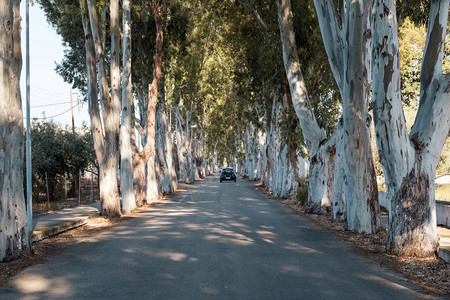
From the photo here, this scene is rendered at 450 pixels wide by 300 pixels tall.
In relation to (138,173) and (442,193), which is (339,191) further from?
(442,193)

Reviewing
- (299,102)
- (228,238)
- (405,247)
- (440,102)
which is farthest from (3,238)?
(299,102)

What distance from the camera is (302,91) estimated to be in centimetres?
1886

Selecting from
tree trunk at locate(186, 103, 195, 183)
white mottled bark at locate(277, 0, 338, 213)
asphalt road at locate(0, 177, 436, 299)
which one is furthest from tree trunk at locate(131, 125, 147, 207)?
tree trunk at locate(186, 103, 195, 183)

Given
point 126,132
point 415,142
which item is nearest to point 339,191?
point 415,142

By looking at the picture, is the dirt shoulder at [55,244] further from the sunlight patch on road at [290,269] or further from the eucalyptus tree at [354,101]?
the eucalyptus tree at [354,101]

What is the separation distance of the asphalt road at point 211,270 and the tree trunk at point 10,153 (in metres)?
0.84

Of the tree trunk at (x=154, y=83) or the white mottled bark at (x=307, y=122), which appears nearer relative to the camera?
the white mottled bark at (x=307, y=122)

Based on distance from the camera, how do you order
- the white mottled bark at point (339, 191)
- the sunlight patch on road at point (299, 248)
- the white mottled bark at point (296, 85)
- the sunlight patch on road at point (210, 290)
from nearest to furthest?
the sunlight patch on road at point (210, 290), the sunlight patch on road at point (299, 248), the white mottled bark at point (339, 191), the white mottled bark at point (296, 85)

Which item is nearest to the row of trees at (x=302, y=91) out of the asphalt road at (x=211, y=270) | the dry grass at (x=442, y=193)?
the asphalt road at (x=211, y=270)

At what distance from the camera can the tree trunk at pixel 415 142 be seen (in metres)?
9.49

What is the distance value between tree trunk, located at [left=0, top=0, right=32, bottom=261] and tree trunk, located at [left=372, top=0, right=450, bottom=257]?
7.19 meters

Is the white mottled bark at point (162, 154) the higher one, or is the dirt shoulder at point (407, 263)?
the white mottled bark at point (162, 154)

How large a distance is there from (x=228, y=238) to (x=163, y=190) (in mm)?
24099

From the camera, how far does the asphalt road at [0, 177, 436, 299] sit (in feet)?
22.8
